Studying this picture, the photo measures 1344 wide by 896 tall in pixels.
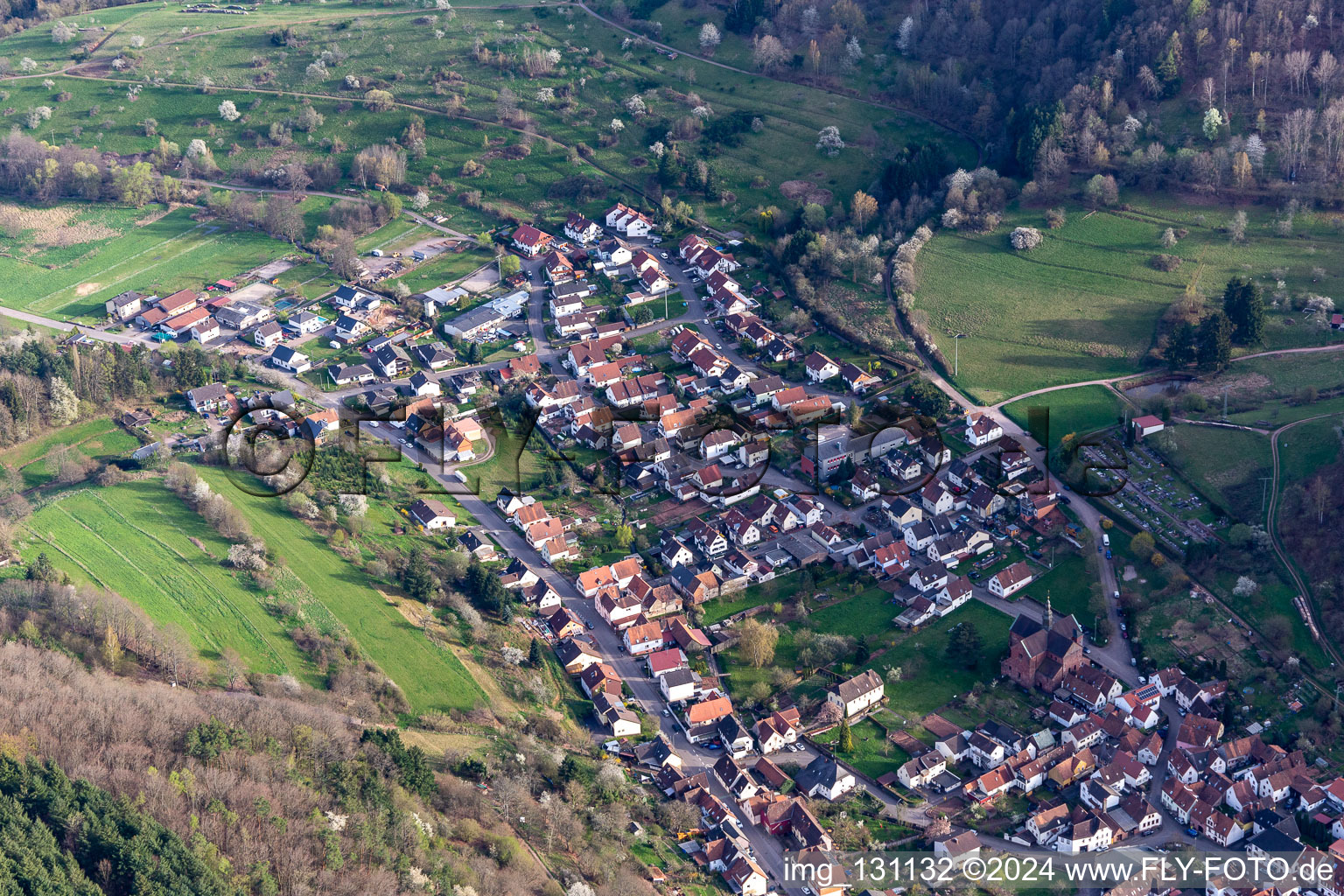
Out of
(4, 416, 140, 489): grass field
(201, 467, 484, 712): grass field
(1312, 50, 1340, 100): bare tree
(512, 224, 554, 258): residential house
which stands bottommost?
(201, 467, 484, 712): grass field

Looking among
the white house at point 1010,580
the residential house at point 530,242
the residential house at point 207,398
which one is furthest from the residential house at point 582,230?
the white house at point 1010,580

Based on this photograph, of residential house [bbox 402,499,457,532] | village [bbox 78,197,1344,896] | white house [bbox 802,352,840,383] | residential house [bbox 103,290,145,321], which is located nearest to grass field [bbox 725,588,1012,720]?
village [bbox 78,197,1344,896]

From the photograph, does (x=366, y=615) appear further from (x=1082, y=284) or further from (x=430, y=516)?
(x=1082, y=284)

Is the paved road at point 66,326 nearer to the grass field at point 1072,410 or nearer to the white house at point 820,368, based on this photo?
the white house at point 820,368

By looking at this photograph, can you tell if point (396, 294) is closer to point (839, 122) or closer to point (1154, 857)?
point (839, 122)

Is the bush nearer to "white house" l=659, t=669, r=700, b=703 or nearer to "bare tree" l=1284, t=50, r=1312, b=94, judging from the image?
"bare tree" l=1284, t=50, r=1312, b=94

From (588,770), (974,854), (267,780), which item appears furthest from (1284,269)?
(267,780)

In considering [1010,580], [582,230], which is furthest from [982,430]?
[582,230]
